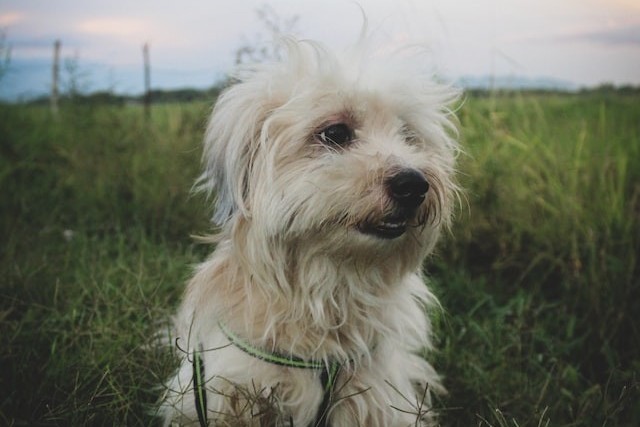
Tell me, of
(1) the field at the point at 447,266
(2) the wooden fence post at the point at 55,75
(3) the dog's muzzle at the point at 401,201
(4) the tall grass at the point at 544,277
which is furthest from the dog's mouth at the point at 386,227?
(2) the wooden fence post at the point at 55,75

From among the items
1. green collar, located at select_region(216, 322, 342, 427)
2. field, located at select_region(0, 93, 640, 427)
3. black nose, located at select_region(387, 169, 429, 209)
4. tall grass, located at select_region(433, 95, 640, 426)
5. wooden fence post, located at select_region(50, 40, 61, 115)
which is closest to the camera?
black nose, located at select_region(387, 169, 429, 209)

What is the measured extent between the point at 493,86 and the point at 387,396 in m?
3.52

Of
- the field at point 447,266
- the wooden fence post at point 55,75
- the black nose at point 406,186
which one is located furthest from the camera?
the wooden fence post at point 55,75

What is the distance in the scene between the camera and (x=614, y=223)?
3.69m

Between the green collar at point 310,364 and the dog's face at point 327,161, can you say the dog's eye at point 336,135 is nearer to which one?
the dog's face at point 327,161

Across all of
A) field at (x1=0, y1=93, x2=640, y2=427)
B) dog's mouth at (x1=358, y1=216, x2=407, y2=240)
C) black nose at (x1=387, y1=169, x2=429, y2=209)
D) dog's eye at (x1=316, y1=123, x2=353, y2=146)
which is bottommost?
field at (x1=0, y1=93, x2=640, y2=427)

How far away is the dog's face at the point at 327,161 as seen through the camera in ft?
6.40

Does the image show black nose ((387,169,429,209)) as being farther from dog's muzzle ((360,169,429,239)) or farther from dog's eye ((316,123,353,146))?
dog's eye ((316,123,353,146))

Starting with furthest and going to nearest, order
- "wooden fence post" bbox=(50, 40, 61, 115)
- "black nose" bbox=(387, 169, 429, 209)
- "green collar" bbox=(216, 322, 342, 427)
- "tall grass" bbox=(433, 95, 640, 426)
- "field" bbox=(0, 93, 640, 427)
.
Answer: "wooden fence post" bbox=(50, 40, 61, 115), "tall grass" bbox=(433, 95, 640, 426), "field" bbox=(0, 93, 640, 427), "green collar" bbox=(216, 322, 342, 427), "black nose" bbox=(387, 169, 429, 209)

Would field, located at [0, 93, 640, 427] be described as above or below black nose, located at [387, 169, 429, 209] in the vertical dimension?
below

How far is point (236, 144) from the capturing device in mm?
2135

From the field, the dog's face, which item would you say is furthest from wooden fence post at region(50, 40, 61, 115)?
the dog's face

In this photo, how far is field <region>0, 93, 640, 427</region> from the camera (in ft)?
7.77

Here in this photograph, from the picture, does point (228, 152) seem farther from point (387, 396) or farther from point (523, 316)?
point (523, 316)
